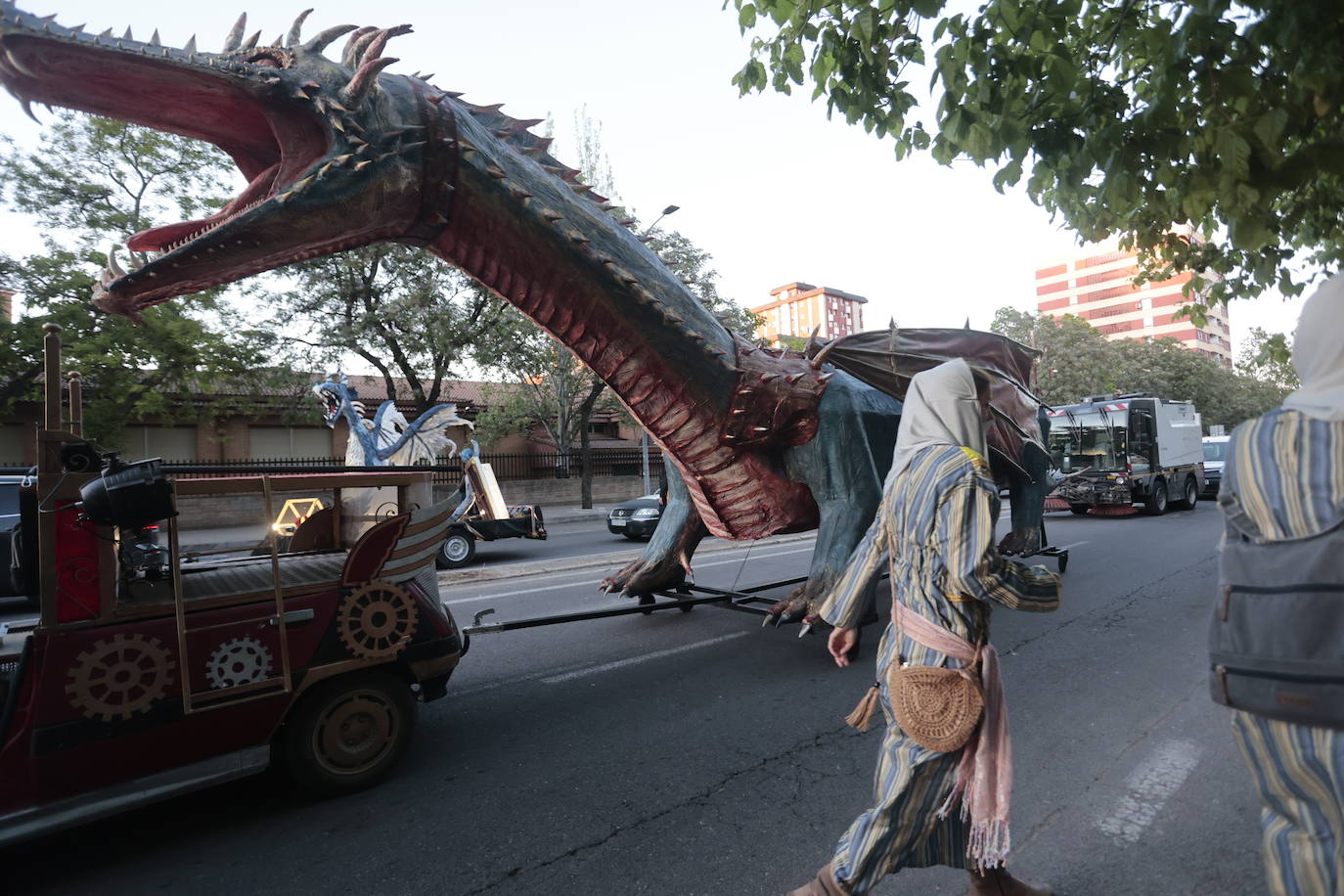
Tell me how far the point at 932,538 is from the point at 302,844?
269 cm

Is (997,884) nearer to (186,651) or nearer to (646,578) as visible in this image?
(186,651)

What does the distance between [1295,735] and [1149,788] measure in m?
2.05

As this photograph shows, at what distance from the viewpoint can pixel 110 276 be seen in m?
3.30

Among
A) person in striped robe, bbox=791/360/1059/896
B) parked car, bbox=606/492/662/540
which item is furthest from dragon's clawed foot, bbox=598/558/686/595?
parked car, bbox=606/492/662/540

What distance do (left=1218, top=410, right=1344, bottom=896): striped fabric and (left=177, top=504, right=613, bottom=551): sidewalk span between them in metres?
11.2

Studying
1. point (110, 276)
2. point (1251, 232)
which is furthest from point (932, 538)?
point (110, 276)

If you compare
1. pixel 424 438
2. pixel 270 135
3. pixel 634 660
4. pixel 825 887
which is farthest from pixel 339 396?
pixel 825 887

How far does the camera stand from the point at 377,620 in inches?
132

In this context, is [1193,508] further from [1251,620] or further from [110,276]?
[110,276]

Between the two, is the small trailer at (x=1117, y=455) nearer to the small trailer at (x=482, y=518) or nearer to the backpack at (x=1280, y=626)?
the small trailer at (x=482, y=518)

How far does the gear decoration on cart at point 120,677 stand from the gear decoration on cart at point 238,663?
0.48ft

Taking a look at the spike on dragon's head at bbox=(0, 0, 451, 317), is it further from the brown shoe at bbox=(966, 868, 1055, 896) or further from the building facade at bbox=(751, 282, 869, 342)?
the building facade at bbox=(751, 282, 869, 342)

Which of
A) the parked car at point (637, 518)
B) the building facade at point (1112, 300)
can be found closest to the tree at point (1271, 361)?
the parked car at point (637, 518)

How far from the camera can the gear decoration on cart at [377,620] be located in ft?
10.7
